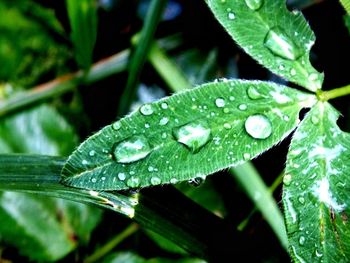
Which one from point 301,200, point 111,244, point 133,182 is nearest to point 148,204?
point 133,182

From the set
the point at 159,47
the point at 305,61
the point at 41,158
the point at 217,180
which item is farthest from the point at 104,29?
the point at 305,61

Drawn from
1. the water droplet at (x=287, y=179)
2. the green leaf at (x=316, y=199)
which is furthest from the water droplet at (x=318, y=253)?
the water droplet at (x=287, y=179)

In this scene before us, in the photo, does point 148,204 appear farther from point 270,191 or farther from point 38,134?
point 38,134

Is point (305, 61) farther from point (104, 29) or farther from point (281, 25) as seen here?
point (104, 29)

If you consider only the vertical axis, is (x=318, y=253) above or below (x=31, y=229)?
below

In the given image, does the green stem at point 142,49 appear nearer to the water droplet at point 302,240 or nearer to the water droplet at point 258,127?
the water droplet at point 258,127
